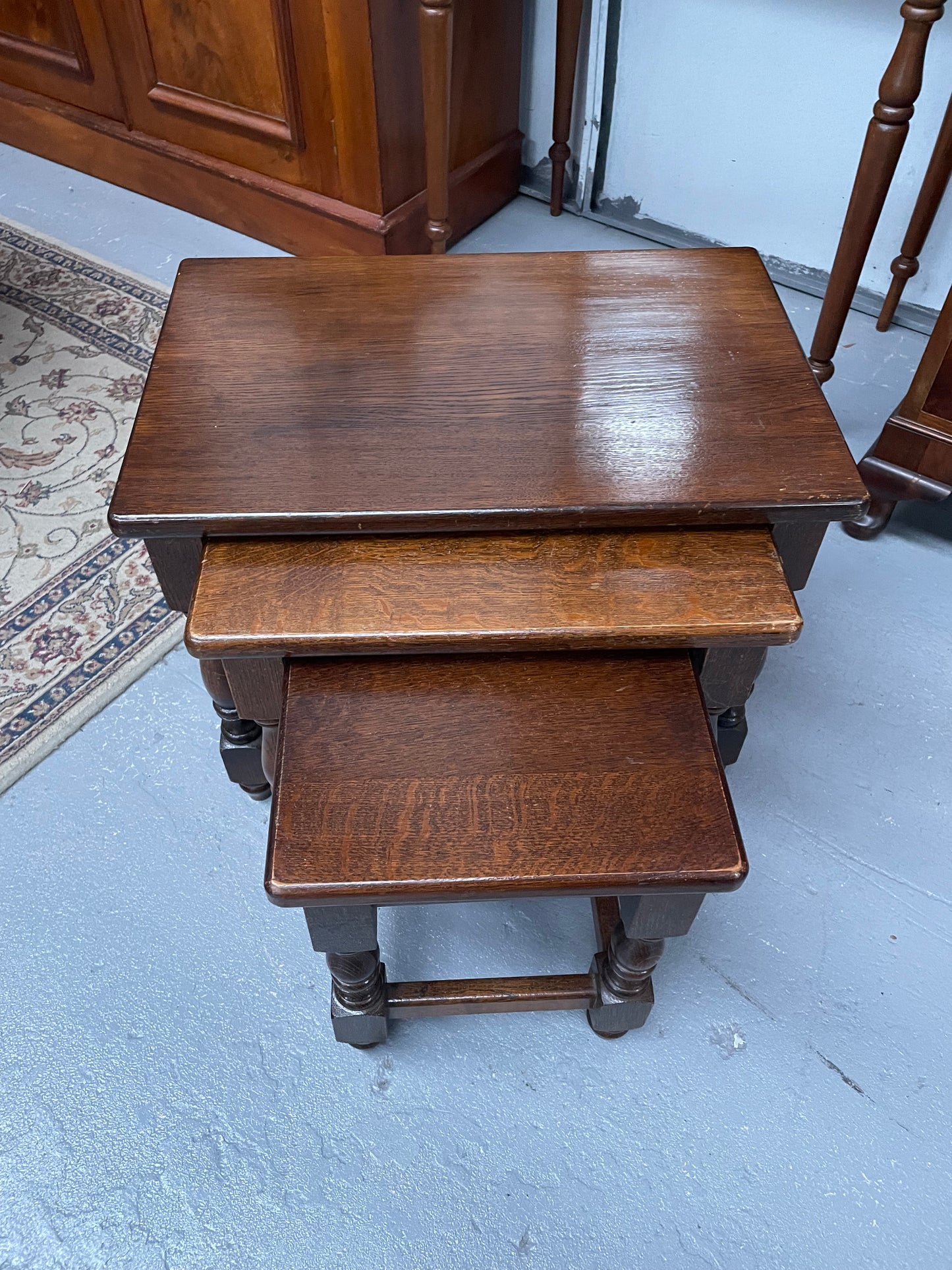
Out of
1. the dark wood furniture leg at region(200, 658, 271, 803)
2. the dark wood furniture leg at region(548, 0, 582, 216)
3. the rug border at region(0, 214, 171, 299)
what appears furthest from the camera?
the rug border at region(0, 214, 171, 299)

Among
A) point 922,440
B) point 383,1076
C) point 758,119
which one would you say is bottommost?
point 383,1076

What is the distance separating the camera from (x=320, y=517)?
2.97ft

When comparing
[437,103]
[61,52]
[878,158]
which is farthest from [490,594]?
[61,52]

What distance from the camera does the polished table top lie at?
0.92 meters

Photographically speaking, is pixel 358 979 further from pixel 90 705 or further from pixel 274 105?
pixel 274 105

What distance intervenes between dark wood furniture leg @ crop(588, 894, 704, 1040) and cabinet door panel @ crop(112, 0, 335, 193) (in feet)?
5.55

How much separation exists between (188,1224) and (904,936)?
0.87m

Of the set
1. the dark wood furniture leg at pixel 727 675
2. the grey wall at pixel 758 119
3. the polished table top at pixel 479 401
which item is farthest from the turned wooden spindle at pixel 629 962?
the grey wall at pixel 758 119

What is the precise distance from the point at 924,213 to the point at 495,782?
1.57 m

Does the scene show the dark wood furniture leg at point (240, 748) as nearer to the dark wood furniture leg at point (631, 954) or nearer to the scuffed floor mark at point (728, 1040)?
the dark wood furniture leg at point (631, 954)

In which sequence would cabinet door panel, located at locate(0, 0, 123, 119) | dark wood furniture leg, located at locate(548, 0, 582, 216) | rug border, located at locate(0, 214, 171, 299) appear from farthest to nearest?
1. cabinet door panel, located at locate(0, 0, 123, 119)
2. rug border, located at locate(0, 214, 171, 299)
3. dark wood furniture leg, located at locate(548, 0, 582, 216)

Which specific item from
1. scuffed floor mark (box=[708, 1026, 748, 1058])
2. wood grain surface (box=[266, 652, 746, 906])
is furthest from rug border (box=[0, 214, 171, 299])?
scuffed floor mark (box=[708, 1026, 748, 1058])

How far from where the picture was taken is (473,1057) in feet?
3.56

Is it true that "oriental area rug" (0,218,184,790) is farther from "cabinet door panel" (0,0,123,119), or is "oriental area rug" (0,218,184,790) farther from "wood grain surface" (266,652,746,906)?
"wood grain surface" (266,652,746,906)
